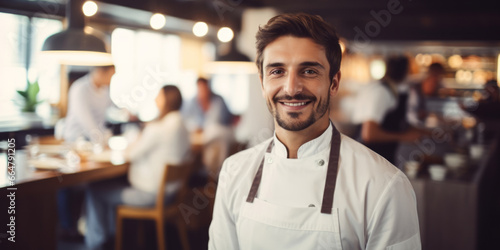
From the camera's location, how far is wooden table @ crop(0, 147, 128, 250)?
2669 millimetres

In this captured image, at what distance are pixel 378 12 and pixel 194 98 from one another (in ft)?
9.69

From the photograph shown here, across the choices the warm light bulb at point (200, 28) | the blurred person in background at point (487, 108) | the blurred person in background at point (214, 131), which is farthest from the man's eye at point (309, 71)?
the blurred person in background at point (487, 108)

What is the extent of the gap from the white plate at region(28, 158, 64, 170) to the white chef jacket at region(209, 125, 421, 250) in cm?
213

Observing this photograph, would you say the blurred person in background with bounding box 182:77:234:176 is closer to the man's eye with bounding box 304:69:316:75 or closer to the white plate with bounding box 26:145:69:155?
the white plate with bounding box 26:145:69:155

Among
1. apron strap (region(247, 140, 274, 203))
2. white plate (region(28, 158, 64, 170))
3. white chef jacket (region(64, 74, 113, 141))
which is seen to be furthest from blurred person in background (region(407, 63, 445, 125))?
apron strap (region(247, 140, 274, 203))

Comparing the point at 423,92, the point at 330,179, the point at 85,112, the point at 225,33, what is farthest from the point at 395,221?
the point at 423,92

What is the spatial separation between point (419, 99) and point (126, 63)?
5029 millimetres

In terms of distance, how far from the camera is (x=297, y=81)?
1.36 metres

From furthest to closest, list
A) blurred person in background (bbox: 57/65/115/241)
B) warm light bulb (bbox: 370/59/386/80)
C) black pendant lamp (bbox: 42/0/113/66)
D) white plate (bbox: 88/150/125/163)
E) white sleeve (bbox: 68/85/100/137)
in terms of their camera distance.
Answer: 1. warm light bulb (bbox: 370/59/386/80)
2. white sleeve (bbox: 68/85/100/137)
3. blurred person in background (bbox: 57/65/115/241)
4. white plate (bbox: 88/150/125/163)
5. black pendant lamp (bbox: 42/0/113/66)

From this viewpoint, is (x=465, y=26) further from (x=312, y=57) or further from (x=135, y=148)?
(x=312, y=57)

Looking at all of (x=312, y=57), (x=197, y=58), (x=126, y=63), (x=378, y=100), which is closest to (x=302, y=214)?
(x=312, y=57)

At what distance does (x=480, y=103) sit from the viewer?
193 inches

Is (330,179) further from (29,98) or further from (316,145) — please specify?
(29,98)

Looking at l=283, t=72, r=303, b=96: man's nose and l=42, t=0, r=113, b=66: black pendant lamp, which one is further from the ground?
l=42, t=0, r=113, b=66: black pendant lamp
